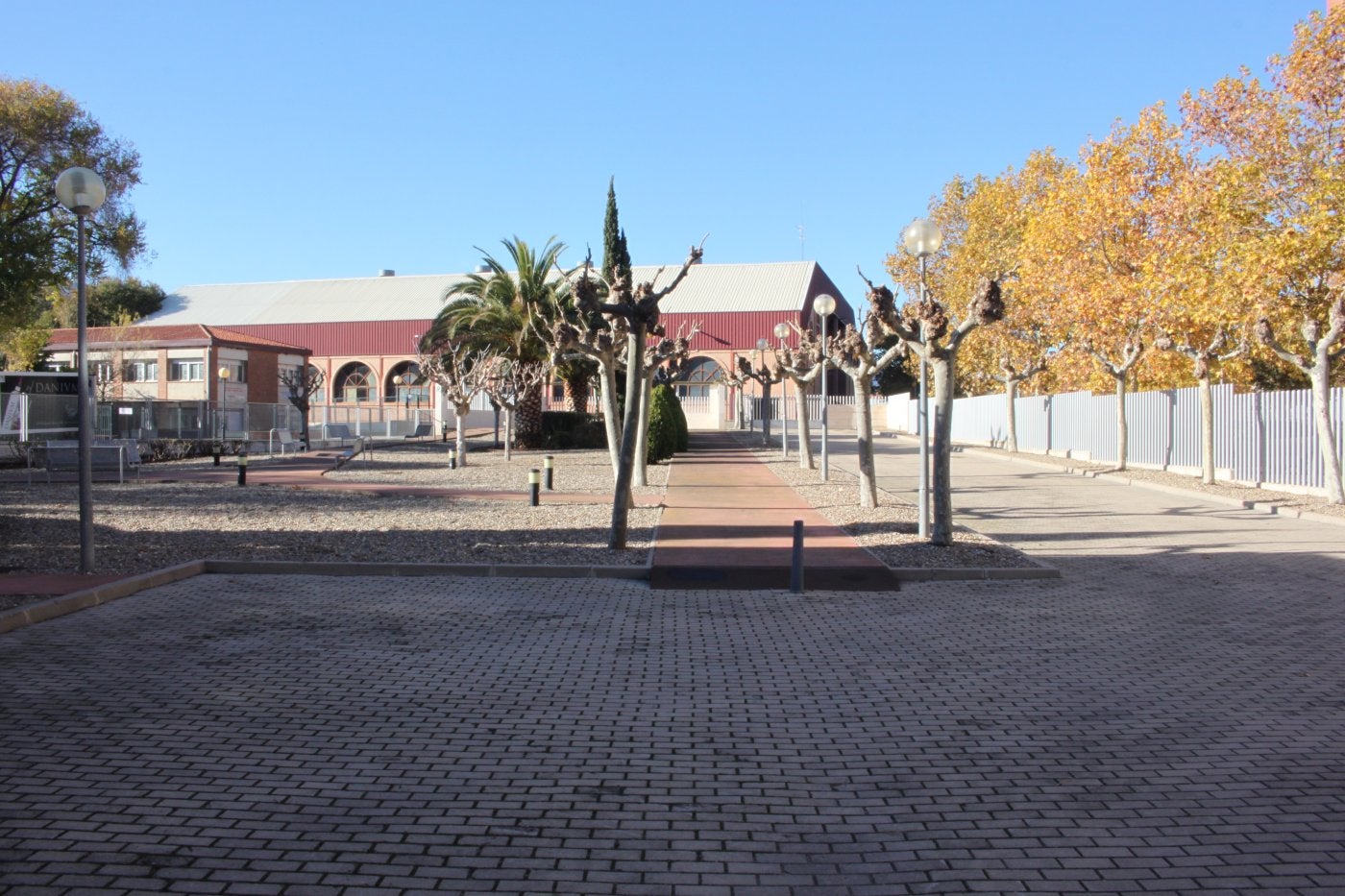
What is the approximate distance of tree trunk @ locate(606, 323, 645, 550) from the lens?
12875mm

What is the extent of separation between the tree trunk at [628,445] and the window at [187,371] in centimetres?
4073

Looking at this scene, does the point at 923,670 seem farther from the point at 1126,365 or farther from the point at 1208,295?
the point at 1126,365

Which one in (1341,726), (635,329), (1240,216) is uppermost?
(1240,216)

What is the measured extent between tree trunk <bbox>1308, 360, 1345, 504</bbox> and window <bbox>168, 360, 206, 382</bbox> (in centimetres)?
4420

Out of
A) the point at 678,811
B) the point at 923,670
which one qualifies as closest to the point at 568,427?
the point at 923,670

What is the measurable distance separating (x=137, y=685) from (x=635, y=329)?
808 centimetres

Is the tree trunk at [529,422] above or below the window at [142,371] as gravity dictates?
below

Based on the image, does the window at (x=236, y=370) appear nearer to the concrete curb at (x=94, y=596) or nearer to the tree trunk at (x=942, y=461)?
the concrete curb at (x=94, y=596)

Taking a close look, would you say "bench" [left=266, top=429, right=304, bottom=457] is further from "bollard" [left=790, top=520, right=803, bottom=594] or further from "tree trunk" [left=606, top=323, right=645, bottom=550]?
"bollard" [left=790, top=520, right=803, bottom=594]

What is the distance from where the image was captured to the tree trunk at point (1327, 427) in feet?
60.4

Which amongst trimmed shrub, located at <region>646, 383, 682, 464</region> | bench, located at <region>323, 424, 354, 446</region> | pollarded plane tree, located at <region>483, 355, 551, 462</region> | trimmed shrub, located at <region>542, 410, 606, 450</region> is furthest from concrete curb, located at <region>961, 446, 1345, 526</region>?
bench, located at <region>323, 424, 354, 446</region>

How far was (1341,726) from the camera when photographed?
582cm

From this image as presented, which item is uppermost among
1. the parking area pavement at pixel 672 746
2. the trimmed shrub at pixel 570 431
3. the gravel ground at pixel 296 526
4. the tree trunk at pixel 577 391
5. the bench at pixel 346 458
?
the tree trunk at pixel 577 391

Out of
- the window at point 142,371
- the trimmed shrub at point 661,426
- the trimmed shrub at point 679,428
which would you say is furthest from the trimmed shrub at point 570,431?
the window at point 142,371
